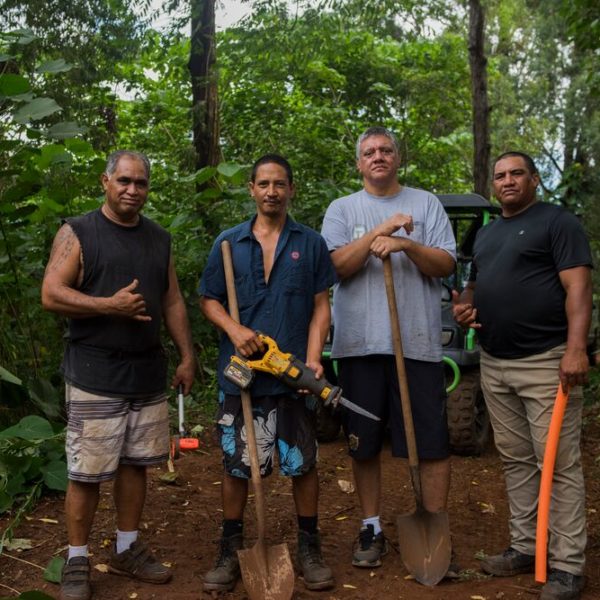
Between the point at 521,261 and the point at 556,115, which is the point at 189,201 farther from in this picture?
the point at 556,115

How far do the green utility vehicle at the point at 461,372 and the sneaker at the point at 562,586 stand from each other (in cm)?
237

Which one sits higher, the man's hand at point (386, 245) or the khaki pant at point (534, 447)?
the man's hand at point (386, 245)

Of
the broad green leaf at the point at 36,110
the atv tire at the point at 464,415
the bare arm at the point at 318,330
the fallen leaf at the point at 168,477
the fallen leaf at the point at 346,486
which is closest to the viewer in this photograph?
the bare arm at the point at 318,330

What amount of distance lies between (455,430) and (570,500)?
8.11 ft

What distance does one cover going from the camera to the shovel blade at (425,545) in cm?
375

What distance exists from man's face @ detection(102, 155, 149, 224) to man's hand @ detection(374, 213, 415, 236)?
1.13m

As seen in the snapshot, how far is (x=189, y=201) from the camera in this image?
727cm

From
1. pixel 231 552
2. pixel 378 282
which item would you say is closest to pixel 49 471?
pixel 231 552

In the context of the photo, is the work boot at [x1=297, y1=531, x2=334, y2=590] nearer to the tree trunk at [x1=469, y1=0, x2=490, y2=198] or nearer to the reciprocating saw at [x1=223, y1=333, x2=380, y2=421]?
the reciprocating saw at [x1=223, y1=333, x2=380, y2=421]

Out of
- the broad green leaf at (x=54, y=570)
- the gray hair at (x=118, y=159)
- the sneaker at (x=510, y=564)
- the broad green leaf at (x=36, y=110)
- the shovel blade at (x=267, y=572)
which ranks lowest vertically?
the sneaker at (x=510, y=564)

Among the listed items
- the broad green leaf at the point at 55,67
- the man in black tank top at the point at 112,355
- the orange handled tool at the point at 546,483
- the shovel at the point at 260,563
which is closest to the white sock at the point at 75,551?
the man in black tank top at the point at 112,355

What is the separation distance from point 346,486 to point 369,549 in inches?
59.5

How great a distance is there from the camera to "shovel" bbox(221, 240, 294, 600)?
3441 millimetres

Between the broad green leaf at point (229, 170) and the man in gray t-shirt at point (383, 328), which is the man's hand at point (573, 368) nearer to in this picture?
the man in gray t-shirt at point (383, 328)
